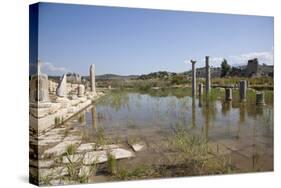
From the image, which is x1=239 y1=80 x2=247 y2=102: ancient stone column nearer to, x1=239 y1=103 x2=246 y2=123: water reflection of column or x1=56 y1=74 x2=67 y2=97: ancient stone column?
x1=239 y1=103 x2=246 y2=123: water reflection of column

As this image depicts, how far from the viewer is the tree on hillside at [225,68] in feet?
28.9

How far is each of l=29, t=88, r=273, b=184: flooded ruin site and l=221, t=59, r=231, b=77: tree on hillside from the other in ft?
1.01

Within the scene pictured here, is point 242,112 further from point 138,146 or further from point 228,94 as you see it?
point 138,146

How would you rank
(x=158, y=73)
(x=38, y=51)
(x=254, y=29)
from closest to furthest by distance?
1. (x=38, y=51)
2. (x=158, y=73)
3. (x=254, y=29)

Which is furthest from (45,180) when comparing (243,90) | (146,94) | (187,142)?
Result: (243,90)

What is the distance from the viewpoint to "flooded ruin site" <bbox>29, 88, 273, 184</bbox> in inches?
305

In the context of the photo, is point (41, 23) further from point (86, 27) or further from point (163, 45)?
point (163, 45)

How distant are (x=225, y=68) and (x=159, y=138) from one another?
1.59 meters

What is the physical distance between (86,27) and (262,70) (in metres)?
3.04

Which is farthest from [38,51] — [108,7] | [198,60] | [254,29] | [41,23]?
[254,29]

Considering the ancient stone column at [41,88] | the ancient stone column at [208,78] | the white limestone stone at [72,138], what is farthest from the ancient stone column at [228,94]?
the ancient stone column at [41,88]

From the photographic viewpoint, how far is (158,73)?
836 centimetres

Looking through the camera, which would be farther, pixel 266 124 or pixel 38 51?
pixel 266 124

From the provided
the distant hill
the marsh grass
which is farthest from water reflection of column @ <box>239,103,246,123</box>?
the distant hill
